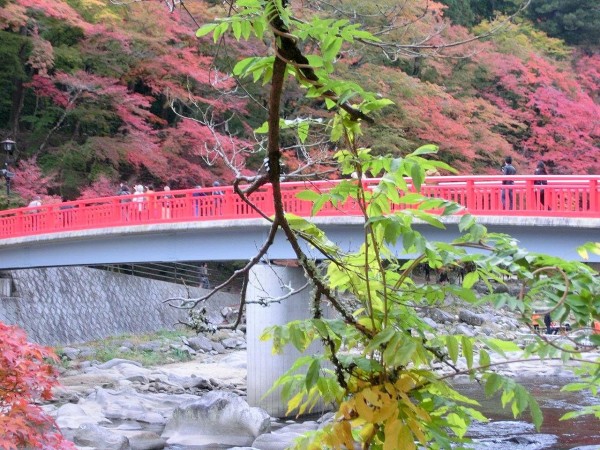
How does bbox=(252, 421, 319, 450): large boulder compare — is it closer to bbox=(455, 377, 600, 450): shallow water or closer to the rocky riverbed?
the rocky riverbed

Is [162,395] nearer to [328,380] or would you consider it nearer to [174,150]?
[174,150]

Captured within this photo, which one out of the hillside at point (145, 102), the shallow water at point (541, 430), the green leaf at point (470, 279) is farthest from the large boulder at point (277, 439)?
the green leaf at point (470, 279)

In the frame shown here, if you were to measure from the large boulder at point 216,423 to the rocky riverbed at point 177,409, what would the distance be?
2 centimetres

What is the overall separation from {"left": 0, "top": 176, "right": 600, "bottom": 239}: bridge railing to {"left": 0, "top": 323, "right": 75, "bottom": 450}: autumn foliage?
19.8ft

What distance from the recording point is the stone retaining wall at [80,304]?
77.0ft

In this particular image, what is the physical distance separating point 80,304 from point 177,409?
11008 millimetres

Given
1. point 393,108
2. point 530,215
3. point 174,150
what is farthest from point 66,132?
point 530,215

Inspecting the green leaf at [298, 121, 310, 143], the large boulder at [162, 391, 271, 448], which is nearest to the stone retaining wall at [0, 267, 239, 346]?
the large boulder at [162, 391, 271, 448]

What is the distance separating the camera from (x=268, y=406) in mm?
16609

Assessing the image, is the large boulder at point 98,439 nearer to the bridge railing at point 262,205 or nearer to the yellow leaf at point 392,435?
the bridge railing at point 262,205

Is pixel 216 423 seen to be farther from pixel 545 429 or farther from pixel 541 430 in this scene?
pixel 545 429

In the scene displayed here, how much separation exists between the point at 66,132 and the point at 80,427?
15879 mm

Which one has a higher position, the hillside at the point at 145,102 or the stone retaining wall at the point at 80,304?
the hillside at the point at 145,102

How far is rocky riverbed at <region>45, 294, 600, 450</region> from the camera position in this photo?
1375 cm
